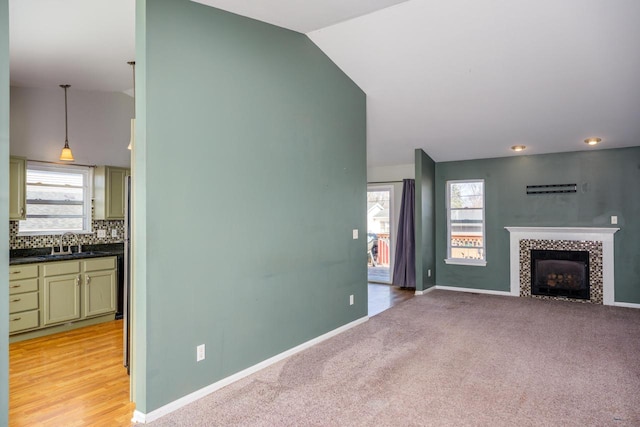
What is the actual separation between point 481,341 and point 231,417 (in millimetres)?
2743

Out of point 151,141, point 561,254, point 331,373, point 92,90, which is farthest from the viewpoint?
point 561,254

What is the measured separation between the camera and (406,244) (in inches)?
281

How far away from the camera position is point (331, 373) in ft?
10.5

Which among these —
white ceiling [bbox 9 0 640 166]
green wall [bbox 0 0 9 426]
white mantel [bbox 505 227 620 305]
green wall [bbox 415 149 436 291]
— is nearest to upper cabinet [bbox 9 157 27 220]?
white ceiling [bbox 9 0 640 166]

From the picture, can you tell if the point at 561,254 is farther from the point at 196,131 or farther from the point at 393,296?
the point at 196,131

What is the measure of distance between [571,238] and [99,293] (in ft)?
22.1

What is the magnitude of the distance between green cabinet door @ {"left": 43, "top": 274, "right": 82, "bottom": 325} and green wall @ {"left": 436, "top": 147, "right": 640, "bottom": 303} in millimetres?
5617

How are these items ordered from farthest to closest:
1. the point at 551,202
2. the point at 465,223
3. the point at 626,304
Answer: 1. the point at 465,223
2. the point at 551,202
3. the point at 626,304

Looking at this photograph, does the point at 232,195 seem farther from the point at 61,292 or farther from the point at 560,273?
the point at 560,273

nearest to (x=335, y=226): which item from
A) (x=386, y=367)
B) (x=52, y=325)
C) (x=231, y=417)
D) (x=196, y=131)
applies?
(x=386, y=367)

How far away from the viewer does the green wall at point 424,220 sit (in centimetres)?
639

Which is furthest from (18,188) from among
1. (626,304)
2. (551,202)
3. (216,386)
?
(626,304)

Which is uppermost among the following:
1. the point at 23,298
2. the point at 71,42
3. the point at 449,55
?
the point at 449,55

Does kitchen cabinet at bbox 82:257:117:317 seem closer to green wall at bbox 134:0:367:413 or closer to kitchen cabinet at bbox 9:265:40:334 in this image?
kitchen cabinet at bbox 9:265:40:334
